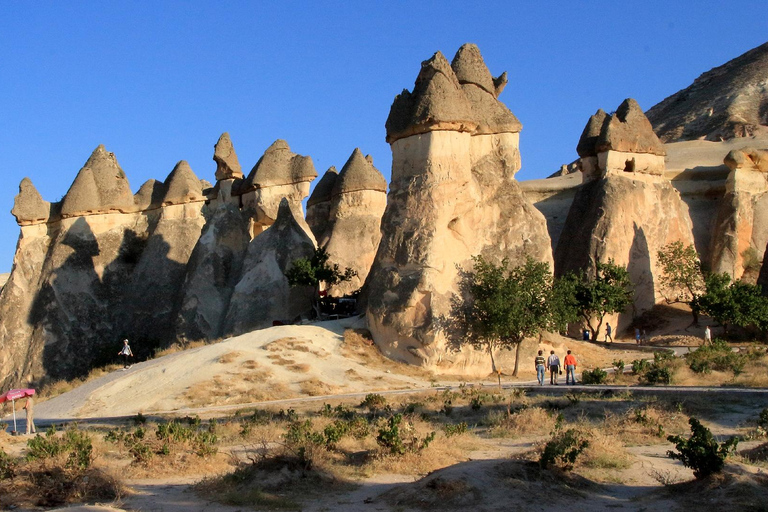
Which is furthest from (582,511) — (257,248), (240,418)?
(257,248)

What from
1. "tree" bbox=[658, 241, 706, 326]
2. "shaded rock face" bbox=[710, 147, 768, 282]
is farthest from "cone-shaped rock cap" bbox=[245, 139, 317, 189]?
"shaded rock face" bbox=[710, 147, 768, 282]

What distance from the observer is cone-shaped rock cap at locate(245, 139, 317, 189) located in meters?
28.8

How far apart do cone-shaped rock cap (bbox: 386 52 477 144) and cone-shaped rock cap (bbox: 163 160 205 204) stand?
10869 mm

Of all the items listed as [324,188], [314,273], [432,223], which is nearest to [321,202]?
[324,188]

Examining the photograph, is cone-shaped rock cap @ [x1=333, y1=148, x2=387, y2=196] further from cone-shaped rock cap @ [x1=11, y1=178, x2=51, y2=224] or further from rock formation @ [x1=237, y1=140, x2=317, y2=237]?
cone-shaped rock cap @ [x1=11, y1=178, x2=51, y2=224]

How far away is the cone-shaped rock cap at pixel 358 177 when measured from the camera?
2883cm

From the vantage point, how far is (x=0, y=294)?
2931 cm

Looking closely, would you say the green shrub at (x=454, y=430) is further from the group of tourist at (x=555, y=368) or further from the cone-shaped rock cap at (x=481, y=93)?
the cone-shaped rock cap at (x=481, y=93)

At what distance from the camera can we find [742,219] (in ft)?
Result: 100

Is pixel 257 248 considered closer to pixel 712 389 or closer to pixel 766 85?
pixel 712 389

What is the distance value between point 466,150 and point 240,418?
33.5ft

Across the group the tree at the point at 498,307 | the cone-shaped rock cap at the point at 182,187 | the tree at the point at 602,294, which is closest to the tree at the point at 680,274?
the tree at the point at 602,294

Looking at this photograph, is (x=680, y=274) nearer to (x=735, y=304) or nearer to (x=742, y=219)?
(x=735, y=304)

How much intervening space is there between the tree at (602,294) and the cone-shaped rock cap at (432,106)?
6.78m
